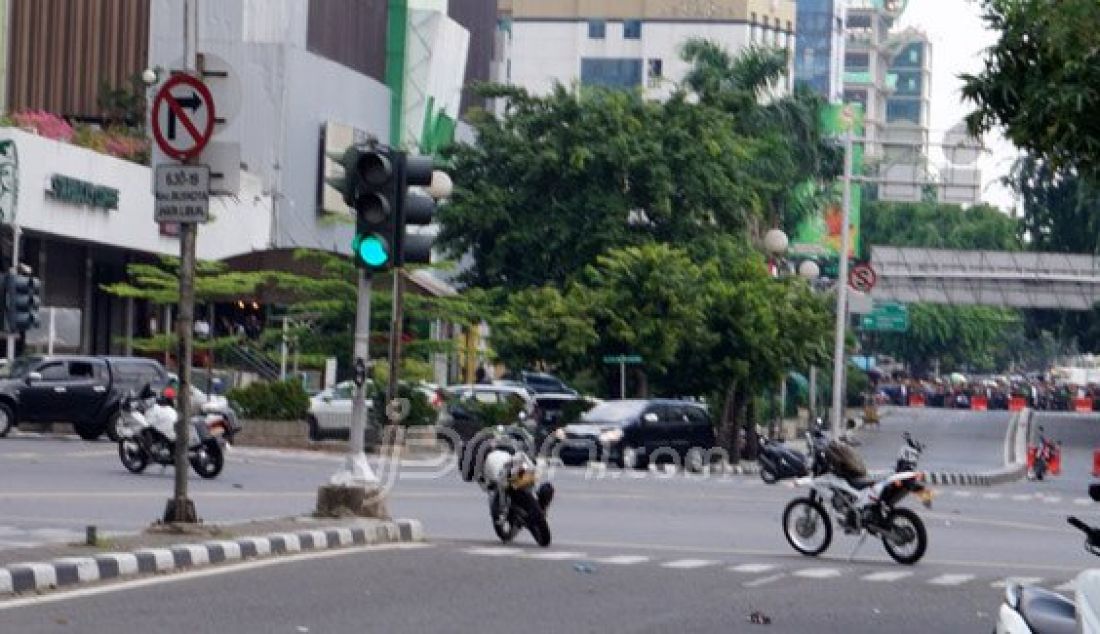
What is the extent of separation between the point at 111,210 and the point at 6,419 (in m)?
18.9

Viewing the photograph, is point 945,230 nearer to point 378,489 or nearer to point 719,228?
point 719,228

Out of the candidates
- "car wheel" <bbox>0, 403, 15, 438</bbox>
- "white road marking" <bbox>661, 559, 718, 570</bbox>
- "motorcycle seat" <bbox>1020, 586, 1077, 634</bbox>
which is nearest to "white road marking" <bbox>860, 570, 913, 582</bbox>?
"white road marking" <bbox>661, 559, 718, 570</bbox>

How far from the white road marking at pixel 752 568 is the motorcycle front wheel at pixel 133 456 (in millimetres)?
14552

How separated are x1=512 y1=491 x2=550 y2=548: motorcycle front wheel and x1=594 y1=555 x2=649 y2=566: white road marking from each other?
1068 mm

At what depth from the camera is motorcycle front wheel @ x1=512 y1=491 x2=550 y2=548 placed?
23.2 m

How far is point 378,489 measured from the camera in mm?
23641

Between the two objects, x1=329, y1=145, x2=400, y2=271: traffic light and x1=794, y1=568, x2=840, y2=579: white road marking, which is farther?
x1=329, y1=145, x2=400, y2=271: traffic light

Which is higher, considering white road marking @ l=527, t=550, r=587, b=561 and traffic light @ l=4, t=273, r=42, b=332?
traffic light @ l=4, t=273, r=42, b=332

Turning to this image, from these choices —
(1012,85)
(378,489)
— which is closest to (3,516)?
(378,489)

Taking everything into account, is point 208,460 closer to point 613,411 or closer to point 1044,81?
point 613,411

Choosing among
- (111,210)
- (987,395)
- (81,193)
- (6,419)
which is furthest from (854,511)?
(987,395)

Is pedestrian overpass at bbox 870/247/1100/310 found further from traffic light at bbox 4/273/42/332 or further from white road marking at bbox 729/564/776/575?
white road marking at bbox 729/564/776/575

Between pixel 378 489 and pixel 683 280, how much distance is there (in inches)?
1359

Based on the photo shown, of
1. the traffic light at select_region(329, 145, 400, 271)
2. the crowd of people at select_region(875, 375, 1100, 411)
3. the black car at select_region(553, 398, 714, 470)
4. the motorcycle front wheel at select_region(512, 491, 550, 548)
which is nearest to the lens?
the traffic light at select_region(329, 145, 400, 271)
